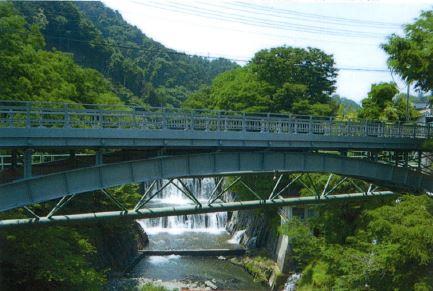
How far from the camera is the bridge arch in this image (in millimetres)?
14273

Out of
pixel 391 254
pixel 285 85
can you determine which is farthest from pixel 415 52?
pixel 285 85

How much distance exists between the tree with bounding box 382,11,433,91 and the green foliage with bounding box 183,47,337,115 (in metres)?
14.1

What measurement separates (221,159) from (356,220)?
1029 cm

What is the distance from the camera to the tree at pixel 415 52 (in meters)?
20.1

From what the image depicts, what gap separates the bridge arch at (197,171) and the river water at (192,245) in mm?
9640

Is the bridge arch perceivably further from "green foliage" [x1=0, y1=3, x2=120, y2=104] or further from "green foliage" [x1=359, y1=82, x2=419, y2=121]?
"green foliage" [x1=359, y1=82, x2=419, y2=121]

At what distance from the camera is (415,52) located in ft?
66.1

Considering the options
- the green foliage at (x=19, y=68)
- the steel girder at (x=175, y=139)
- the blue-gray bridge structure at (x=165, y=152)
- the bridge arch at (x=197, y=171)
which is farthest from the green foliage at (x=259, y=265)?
the green foliage at (x=19, y=68)

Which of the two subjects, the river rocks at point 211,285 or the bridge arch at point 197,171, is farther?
the river rocks at point 211,285

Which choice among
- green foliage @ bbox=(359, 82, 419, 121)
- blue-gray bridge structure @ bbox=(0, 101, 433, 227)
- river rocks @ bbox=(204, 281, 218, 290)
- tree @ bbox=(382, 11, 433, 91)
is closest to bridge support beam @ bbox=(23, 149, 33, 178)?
blue-gray bridge structure @ bbox=(0, 101, 433, 227)

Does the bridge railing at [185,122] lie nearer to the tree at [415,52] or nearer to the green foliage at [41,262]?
the tree at [415,52]

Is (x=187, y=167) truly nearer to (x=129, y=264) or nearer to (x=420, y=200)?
(x=420, y=200)

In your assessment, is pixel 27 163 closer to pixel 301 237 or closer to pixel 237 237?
pixel 301 237

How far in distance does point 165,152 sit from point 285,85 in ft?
68.5
